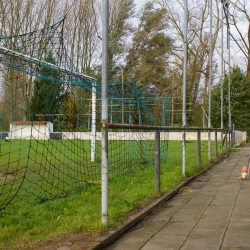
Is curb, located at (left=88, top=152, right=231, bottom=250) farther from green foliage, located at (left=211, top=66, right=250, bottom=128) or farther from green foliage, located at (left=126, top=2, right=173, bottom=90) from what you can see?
green foliage, located at (left=211, top=66, right=250, bottom=128)

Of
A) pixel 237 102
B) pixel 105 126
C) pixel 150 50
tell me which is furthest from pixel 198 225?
pixel 150 50

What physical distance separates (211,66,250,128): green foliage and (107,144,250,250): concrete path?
26081 mm

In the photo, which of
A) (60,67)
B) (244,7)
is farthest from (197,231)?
(244,7)

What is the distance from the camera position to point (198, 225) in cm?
401

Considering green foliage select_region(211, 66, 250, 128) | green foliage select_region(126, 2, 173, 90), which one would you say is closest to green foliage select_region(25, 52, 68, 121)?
green foliage select_region(126, 2, 173, 90)

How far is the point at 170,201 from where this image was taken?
5527 mm

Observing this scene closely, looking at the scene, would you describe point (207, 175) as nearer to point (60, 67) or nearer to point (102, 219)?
point (60, 67)

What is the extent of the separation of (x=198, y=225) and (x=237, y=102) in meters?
28.9

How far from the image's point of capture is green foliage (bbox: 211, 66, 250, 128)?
101 feet

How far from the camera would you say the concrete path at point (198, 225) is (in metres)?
3.33

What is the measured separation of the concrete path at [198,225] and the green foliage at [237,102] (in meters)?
26.1

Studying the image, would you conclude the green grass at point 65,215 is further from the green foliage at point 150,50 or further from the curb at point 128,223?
the green foliage at point 150,50

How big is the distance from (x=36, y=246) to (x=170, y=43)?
3050 cm

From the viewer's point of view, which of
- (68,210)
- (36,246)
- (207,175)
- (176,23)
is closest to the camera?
(36,246)
